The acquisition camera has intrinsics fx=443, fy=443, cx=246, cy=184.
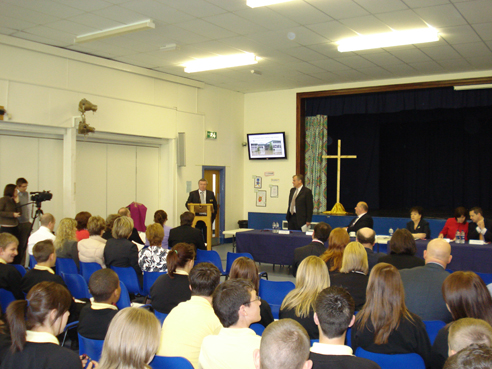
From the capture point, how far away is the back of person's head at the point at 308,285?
113 inches

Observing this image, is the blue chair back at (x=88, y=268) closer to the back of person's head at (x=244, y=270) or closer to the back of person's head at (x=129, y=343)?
the back of person's head at (x=244, y=270)

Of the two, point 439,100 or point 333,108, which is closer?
point 439,100

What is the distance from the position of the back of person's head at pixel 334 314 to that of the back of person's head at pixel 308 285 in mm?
723

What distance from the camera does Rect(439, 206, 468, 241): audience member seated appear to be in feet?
22.3

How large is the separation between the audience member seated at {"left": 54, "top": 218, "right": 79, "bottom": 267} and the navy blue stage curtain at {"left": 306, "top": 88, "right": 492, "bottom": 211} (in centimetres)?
727

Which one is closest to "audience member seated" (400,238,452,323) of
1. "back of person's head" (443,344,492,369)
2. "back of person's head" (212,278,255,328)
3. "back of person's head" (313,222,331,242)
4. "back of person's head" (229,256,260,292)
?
"back of person's head" (229,256,260,292)

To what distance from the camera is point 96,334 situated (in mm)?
2713

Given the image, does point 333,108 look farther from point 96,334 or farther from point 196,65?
point 96,334

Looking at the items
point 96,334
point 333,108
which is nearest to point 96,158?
point 333,108

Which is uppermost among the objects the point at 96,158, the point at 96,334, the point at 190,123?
the point at 190,123

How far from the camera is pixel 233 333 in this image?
2.12 m

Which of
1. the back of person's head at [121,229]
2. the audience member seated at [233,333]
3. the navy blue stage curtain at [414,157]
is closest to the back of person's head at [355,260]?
the audience member seated at [233,333]

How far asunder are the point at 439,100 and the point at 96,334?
890cm

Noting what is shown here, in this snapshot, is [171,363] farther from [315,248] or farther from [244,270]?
[315,248]
